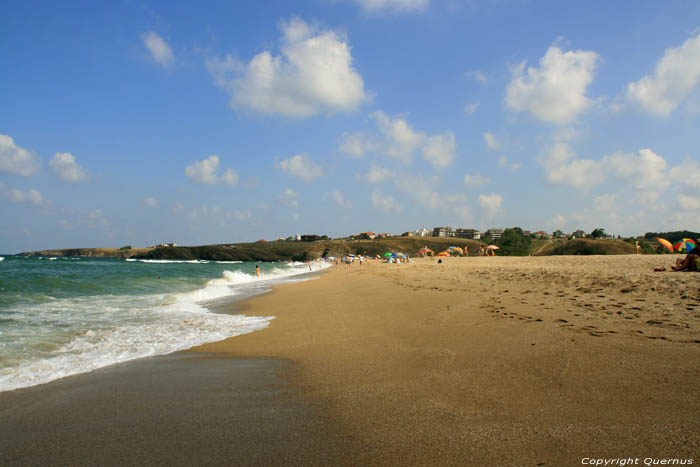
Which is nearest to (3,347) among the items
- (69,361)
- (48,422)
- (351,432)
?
(69,361)

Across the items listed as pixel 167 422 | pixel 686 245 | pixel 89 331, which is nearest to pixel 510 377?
pixel 167 422

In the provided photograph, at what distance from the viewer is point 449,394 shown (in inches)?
140

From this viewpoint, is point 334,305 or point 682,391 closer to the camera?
point 682,391

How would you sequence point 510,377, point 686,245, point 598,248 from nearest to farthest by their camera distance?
point 510,377 → point 686,245 → point 598,248

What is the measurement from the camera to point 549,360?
4.30 meters

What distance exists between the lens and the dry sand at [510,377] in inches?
101

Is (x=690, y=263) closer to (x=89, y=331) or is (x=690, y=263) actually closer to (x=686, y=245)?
(x=686, y=245)

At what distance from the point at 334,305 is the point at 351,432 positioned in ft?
26.5

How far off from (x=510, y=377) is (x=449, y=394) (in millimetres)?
854

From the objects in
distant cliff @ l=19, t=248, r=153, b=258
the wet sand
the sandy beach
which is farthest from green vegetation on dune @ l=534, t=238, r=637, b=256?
distant cliff @ l=19, t=248, r=153, b=258

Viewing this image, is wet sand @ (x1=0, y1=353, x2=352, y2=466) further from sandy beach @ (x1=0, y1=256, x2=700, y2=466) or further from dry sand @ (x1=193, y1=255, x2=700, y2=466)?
dry sand @ (x1=193, y1=255, x2=700, y2=466)

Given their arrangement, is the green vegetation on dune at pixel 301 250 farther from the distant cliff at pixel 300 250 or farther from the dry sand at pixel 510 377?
the dry sand at pixel 510 377

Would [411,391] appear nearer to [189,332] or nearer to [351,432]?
[351,432]

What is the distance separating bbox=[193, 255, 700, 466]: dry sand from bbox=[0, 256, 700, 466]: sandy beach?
2 cm
